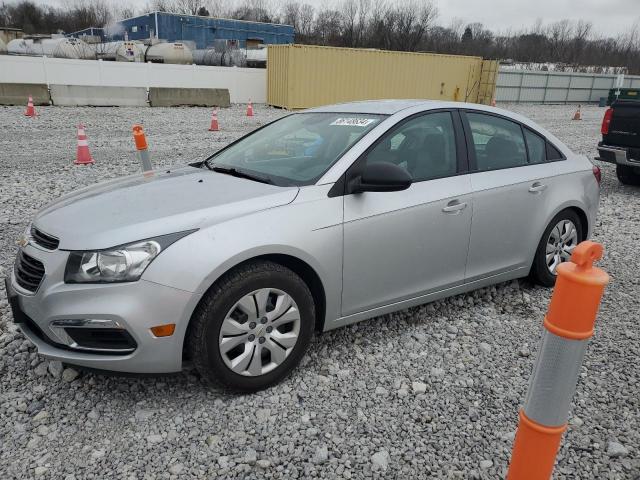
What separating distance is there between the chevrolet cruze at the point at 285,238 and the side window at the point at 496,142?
0.01 m

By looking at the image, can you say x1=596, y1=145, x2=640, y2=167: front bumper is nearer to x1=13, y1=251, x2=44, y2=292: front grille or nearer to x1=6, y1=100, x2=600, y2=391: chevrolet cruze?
x1=6, y1=100, x2=600, y2=391: chevrolet cruze

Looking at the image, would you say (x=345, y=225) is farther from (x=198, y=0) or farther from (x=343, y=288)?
(x=198, y=0)

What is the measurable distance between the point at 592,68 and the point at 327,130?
64086mm

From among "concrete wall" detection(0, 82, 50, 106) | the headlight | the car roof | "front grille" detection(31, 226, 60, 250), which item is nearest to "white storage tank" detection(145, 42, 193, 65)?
"concrete wall" detection(0, 82, 50, 106)

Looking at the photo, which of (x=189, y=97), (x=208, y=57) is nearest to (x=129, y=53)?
(x=208, y=57)

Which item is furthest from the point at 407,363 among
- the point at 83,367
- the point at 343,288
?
the point at 83,367

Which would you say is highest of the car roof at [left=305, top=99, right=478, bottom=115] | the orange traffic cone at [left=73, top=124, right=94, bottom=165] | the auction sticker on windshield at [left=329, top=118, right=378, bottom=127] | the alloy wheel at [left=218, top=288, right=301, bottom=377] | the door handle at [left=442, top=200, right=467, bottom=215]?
the car roof at [left=305, top=99, right=478, bottom=115]

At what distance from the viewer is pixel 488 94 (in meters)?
27.2

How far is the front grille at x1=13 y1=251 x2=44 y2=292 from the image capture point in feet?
8.64

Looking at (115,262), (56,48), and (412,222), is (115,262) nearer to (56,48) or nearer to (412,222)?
(412,222)

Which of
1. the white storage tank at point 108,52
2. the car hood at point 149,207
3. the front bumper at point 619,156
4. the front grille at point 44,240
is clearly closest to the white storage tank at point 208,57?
the white storage tank at point 108,52

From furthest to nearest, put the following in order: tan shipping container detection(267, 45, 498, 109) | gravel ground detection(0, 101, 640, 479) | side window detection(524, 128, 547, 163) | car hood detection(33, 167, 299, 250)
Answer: tan shipping container detection(267, 45, 498, 109), side window detection(524, 128, 547, 163), car hood detection(33, 167, 299, 250), gravel ground detection(0, 101, 640, 479)

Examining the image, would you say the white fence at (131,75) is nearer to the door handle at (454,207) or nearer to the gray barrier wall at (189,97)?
the gray barrier wall at (189,97)

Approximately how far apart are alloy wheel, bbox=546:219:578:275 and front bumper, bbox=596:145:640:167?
15.2 ft
